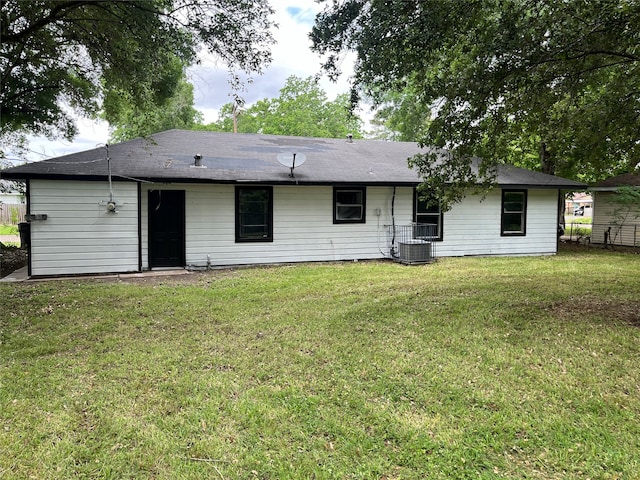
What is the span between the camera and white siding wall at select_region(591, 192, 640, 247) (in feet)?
47.5

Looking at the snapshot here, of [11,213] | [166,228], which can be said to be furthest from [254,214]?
[11,213]

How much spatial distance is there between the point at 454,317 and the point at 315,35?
13.2 feet

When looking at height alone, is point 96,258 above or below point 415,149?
below

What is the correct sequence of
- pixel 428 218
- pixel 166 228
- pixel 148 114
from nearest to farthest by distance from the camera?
pixel 148 114
pixel 166 228
pixel 428 218

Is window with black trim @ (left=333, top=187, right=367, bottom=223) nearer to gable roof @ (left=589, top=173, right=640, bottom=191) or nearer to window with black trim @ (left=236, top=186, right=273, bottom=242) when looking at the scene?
window with black trim @ (left=236, top=186, right=273, bottom=242)

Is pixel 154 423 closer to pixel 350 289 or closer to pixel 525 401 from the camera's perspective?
pixel 525 401

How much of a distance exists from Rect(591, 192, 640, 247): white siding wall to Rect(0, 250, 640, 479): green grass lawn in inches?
Answer: 400

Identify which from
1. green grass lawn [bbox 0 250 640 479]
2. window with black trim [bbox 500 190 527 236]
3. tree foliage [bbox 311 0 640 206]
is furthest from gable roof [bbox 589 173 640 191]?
green grass lawn [bbox 0 250 640 479]

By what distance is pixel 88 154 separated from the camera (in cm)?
915

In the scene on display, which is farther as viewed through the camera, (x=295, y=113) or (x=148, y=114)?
(x=295, y=113)

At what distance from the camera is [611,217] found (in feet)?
49.3

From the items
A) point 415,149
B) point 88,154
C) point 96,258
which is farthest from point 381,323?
point 415,149

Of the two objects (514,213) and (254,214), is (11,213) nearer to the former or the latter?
(254,214)

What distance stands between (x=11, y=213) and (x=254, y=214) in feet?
65.3
